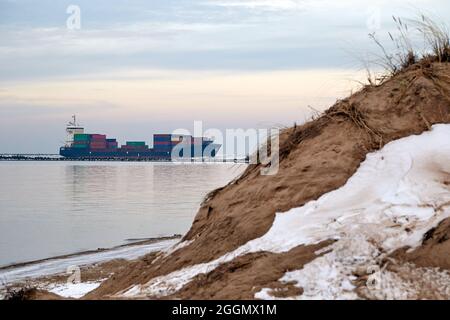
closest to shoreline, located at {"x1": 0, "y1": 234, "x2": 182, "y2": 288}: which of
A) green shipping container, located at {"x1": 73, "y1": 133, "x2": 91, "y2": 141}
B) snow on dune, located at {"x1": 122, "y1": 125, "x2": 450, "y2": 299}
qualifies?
snow on dune, located at {"x1": 122, "y1": 125, "x2": 450, "y2": 299}

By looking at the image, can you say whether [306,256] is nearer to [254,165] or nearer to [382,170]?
[382,170]

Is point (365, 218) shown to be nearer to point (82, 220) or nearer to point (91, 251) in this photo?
point (91, 251)

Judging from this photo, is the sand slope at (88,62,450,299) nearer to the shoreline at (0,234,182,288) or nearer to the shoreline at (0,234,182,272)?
the shoreline at (0,234,182,288)

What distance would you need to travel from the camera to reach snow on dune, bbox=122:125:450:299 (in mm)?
6016

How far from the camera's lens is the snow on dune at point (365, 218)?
19.7 ft

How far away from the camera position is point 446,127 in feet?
24.9

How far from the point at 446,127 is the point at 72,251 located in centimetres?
2159

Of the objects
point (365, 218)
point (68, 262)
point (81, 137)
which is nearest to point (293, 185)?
point (365, 218)

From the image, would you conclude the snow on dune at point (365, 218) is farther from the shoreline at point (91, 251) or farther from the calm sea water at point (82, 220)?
the shoreline at point (91, 251)

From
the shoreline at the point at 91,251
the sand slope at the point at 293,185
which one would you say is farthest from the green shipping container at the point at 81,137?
the sand slope at the point at 293,185

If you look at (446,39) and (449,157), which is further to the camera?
(446,39)

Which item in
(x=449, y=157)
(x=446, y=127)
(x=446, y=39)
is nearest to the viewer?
(x=449, y=157)

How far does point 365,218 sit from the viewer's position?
6551mm

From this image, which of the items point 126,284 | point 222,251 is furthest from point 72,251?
point 222,251
